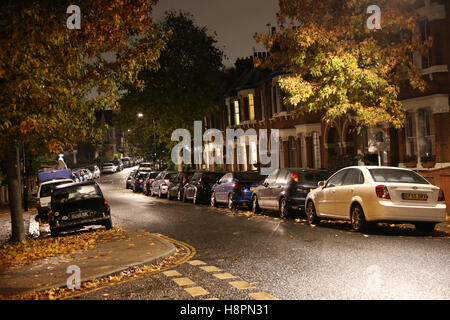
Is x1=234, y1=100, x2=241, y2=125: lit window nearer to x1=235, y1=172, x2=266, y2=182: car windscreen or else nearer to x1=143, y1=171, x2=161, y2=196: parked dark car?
x1=143, y1=171, x2=161, y2=196: parked dark car

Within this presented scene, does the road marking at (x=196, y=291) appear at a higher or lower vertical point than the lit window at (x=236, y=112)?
lower

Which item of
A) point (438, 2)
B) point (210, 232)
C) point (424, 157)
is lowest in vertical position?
point (210, 232)

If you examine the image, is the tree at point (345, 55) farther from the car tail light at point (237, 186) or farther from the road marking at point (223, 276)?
the road marking at point (223, 276)

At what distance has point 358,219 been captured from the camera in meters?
12.9

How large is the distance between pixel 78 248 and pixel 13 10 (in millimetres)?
5516

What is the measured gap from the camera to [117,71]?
14.3 metres

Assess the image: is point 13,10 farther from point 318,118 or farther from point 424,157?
point 318,118

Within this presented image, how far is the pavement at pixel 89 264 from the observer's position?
8.30 m

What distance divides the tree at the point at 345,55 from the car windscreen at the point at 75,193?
7.33m

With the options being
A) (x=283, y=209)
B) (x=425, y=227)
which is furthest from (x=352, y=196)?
(x=283, y=209)

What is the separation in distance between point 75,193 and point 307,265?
9.56 meters

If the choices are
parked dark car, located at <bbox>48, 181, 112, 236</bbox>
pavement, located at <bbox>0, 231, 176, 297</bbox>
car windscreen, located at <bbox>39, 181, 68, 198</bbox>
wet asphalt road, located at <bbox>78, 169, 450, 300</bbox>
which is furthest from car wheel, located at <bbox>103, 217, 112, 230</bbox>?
car windscreen, located at <bbox>39, 181, 68, 198</bbox>

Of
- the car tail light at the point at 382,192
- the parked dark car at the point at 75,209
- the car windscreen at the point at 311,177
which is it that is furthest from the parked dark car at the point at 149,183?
the car tail light at the point at 382,192

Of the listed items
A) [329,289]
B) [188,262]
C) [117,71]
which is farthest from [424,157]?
[329,289]
